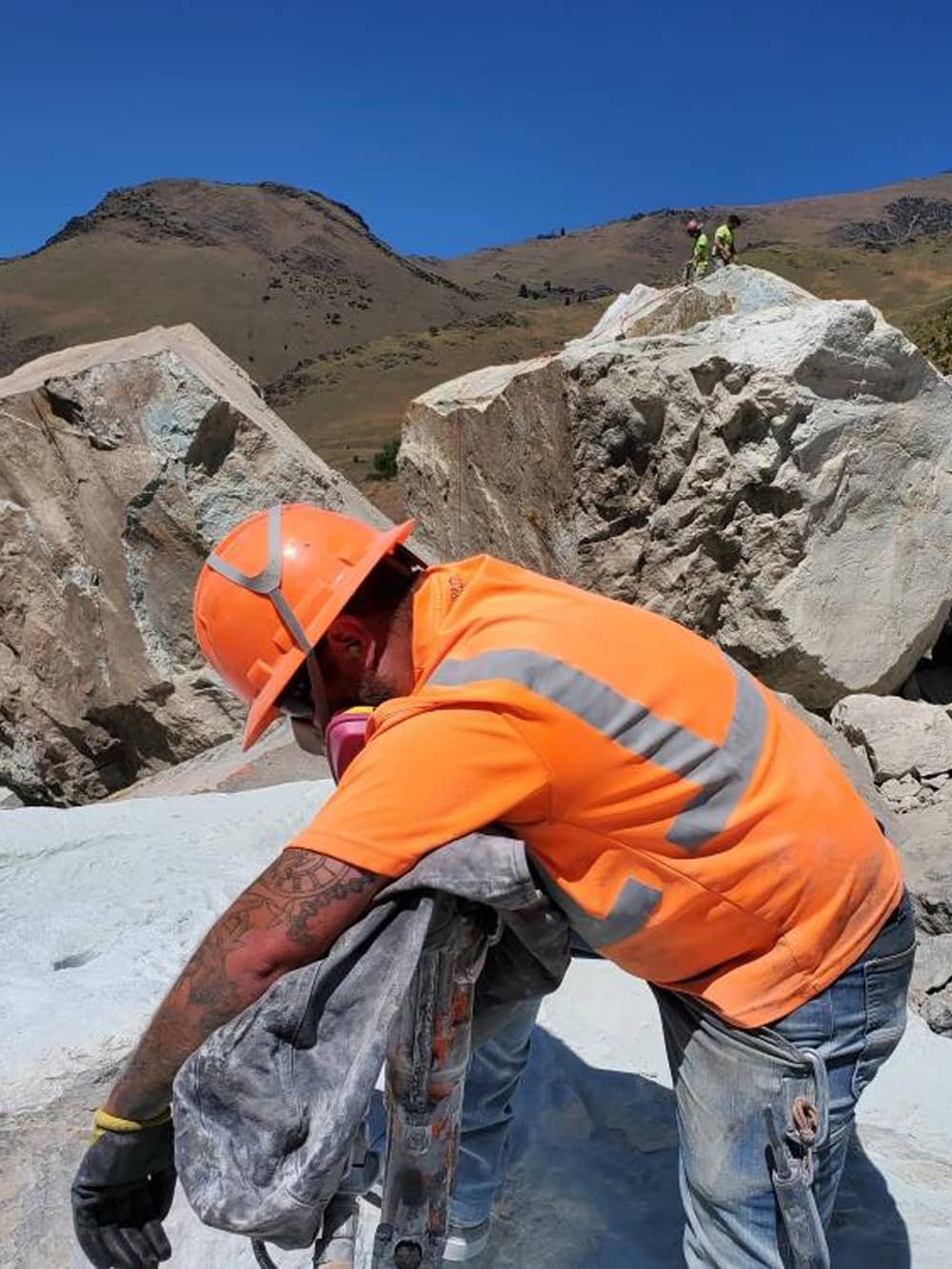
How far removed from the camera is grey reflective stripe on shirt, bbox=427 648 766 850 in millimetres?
1366

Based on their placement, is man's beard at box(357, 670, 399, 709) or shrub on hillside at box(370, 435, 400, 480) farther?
shrub on hillside at box(370, 435, 400, 480)

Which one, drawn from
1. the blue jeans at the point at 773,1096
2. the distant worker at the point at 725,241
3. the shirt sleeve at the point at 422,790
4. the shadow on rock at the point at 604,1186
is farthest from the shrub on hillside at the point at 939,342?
the shirt sleeve at the point at 422,790

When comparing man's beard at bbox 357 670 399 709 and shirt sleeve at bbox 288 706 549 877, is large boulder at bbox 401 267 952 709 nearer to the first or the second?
man's beard at bbox 357 670 399 709

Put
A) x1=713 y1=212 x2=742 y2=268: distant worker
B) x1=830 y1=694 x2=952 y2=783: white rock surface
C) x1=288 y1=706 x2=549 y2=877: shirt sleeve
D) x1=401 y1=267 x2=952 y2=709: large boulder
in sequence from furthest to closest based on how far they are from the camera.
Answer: x1=713 y1=212 x2=742 y2=268: distant worker → x1=401 y1=267 x2=952 y2=709: large boulder → x1=830 y1=694 x2=952 y2=783: white rock surface → x1=288 y1=706 x2=549 y2=877: shirt sleeve

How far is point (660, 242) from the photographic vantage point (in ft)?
290

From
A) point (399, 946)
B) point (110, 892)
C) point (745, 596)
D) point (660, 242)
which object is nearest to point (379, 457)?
point (745, 596)

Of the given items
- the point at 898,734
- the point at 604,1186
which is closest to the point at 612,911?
the point at 604,1186

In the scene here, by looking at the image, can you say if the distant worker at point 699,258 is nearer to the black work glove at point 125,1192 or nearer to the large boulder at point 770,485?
the large boulder at point 770,485

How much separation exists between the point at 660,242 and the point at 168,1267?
93.5 metres

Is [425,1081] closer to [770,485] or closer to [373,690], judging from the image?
[373,690]

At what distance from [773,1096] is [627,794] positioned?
18.9 inches

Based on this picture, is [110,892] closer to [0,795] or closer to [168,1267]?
[168,1267]

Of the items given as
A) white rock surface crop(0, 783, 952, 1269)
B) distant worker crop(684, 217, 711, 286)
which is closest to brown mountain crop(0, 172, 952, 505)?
distant worker crop(684, 217, 711, 286)

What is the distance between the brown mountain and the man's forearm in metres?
26.5
